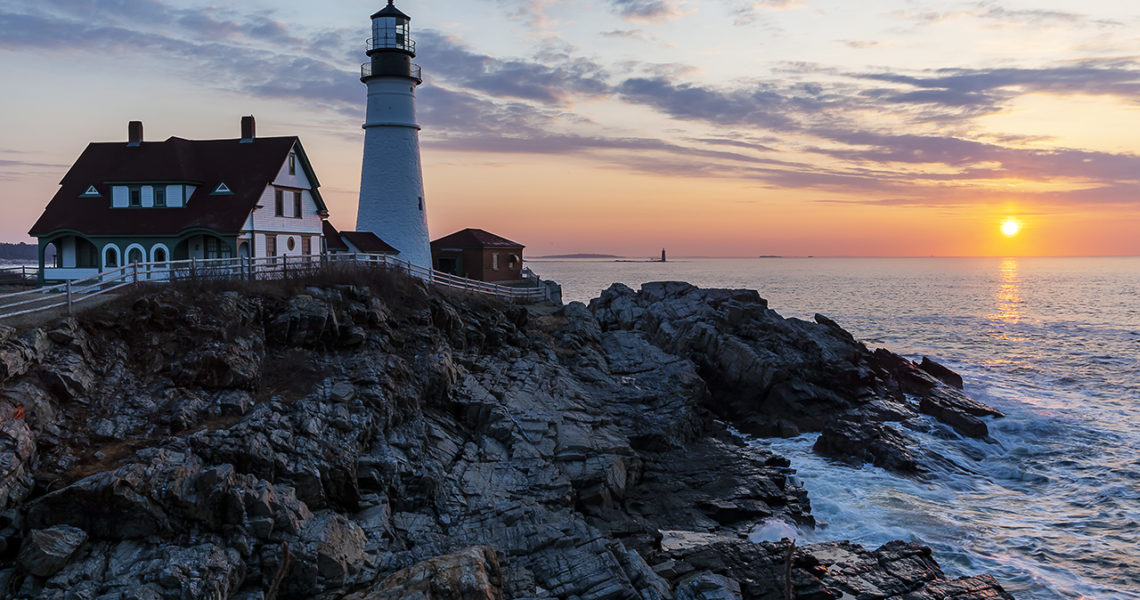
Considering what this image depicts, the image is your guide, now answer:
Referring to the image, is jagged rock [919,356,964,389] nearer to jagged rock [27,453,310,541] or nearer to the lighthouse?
the lighthouse

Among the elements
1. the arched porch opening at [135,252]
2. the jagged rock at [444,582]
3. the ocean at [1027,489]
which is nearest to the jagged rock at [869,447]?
the ocean at [1027,489]

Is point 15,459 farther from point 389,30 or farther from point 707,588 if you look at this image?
point 389,30

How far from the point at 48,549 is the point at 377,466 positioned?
22.0 feet

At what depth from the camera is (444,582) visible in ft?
43.3

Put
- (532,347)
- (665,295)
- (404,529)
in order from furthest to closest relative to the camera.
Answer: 1. (665,295)
2. (532,347)
3. (404,529)

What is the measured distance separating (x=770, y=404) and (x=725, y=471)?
27.9 feet

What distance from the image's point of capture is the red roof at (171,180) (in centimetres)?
3181

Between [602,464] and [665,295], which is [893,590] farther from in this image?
[665,295]

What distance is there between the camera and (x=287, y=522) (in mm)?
14953

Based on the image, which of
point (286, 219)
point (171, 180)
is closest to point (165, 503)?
point (286, 219)

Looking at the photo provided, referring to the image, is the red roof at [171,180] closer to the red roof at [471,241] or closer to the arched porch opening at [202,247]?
the arched porch opening at [202,247]

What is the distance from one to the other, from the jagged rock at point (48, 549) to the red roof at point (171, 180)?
786 inches

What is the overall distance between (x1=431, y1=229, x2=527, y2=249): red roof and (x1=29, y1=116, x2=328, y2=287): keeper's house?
11.8 m

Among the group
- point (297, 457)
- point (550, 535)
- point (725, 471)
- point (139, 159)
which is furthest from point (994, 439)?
point (139, 159)
